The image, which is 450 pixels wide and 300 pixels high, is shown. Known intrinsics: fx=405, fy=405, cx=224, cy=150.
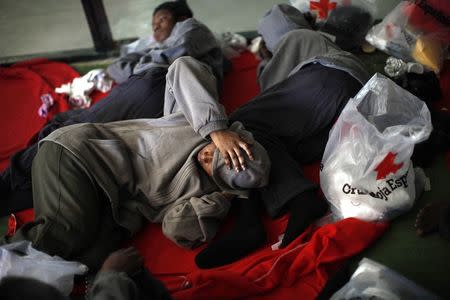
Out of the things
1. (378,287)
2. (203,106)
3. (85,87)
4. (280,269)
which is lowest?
(280,269)

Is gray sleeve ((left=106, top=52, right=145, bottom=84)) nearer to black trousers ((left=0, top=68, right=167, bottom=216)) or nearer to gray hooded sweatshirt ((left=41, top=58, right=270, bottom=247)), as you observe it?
black trousers ((left=0, top=68, right=167, bottom=216))

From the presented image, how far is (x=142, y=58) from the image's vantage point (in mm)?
1836

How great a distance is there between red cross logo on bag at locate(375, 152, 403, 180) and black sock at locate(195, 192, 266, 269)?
14.4 inches

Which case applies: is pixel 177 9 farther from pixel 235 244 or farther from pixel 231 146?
pixel 235 244

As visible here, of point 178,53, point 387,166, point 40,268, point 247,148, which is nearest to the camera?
point 40,268

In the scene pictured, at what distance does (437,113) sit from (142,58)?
1225 mm

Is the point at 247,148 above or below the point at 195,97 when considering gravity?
below

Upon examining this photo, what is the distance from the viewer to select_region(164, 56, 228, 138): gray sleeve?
1.21m

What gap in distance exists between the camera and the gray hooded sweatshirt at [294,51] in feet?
4.65

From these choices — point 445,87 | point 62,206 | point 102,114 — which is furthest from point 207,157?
point 445,87

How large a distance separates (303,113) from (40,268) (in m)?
0.95

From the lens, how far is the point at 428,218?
1090 millimetres

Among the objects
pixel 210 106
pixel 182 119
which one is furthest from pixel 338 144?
pixel 182 119

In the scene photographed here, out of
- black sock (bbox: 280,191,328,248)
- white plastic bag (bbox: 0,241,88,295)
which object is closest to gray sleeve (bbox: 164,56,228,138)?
black sock (bbox: 280,191,328,248)
